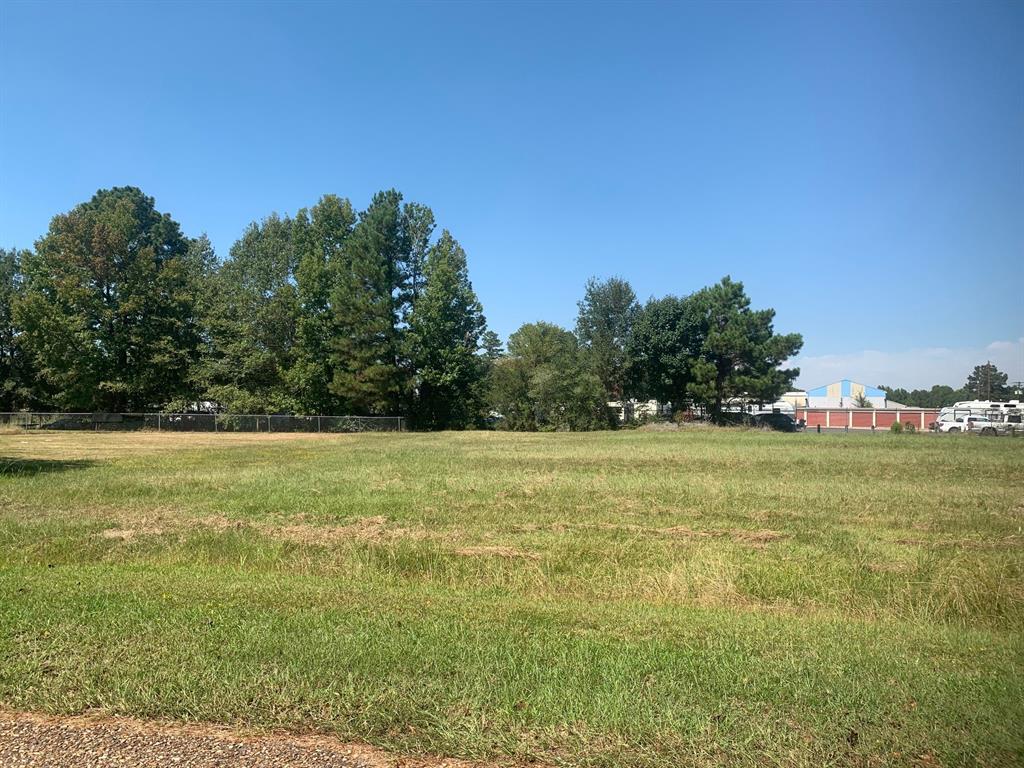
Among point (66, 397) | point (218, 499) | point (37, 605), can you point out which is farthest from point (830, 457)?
point (66, 397)

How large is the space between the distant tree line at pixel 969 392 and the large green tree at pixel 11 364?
470 feet

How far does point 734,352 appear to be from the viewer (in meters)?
59.4

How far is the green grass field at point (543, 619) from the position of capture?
11.9 feet

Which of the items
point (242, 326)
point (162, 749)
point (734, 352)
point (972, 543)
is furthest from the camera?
point (734, 352)

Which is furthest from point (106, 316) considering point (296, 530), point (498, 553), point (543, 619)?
point (543, 619)

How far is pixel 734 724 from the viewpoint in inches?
141

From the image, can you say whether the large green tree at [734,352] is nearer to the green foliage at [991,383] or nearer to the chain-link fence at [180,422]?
the chain-link fence at [180,422]

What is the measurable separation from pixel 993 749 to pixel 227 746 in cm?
411

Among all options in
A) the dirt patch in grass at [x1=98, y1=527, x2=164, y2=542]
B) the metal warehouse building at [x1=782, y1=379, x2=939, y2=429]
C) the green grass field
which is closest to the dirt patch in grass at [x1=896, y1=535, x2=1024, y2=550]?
the green grass field

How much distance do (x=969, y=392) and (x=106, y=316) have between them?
187 m

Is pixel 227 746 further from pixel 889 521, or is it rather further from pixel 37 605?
pixel 889 521

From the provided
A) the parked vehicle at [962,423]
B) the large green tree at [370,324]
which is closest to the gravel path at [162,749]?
the large green tree at [370,324]

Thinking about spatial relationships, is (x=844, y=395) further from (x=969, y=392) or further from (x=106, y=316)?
(x=106, y=316)

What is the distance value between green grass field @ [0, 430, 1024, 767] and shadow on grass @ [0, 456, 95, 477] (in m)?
4.90
